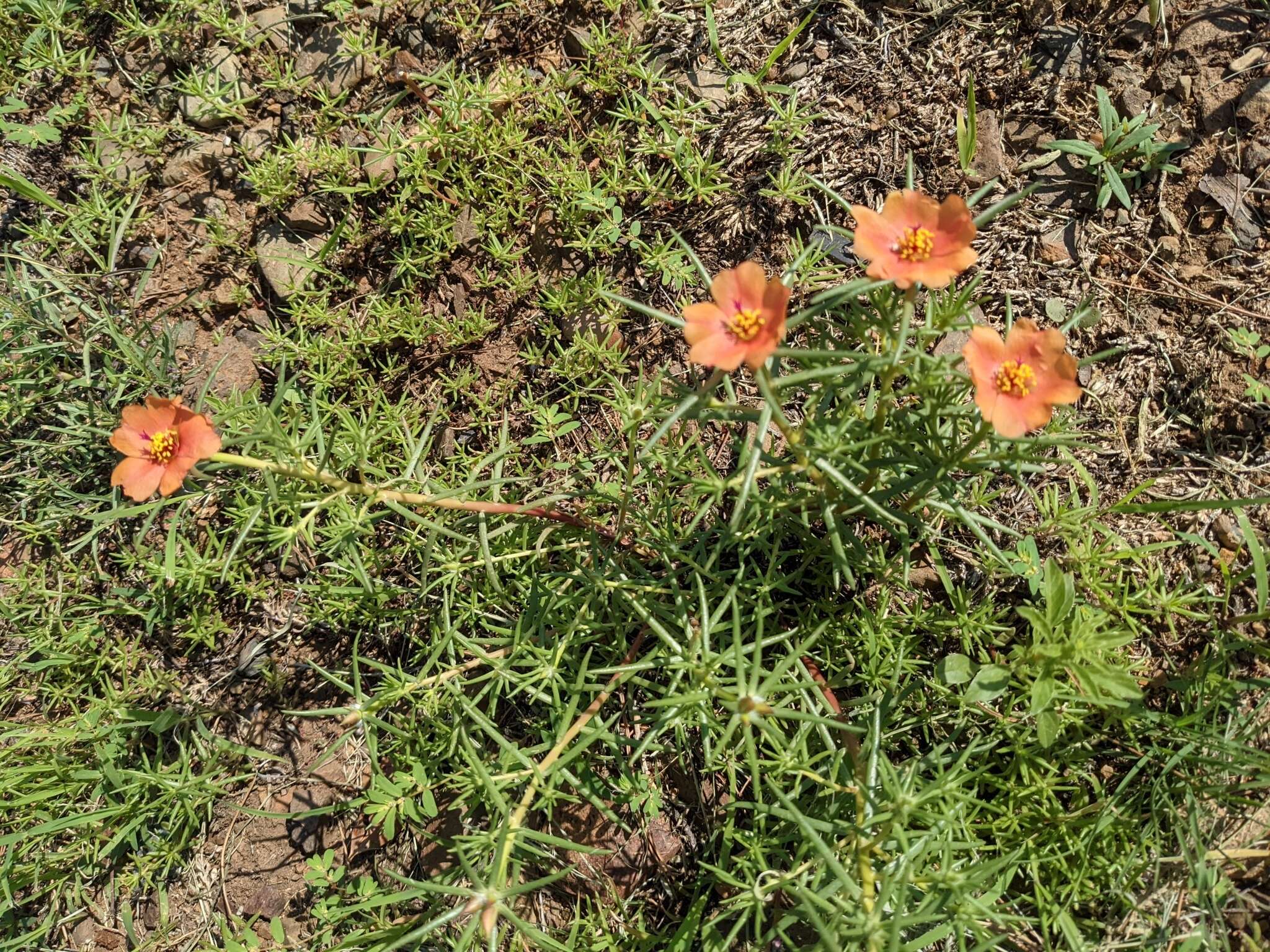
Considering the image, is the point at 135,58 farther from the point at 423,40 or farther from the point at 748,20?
the point at 748,20

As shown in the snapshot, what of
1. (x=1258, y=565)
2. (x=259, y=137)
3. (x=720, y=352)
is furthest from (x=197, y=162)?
(x=1258, y=565)

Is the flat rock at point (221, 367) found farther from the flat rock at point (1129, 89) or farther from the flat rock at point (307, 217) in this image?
the flat rock at point (1129, 89)

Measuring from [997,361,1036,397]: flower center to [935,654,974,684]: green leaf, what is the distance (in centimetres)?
110

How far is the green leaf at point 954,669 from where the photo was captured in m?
2.70

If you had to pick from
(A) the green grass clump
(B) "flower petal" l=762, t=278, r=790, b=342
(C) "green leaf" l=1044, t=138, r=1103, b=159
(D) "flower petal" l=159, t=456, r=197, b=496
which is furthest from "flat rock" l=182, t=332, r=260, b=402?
(C) "green leaf" l=1044, t=138, r=1103, b=159

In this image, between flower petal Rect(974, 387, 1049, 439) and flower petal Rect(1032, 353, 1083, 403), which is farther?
flower petal Rect(1032, 353, 1083, 403)

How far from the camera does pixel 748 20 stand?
11.6ft

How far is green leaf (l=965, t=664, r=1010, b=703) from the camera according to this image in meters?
2.50

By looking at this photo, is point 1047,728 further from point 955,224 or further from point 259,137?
point 259,137

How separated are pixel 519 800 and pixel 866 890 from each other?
3.84 ft

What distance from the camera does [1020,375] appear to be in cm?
199

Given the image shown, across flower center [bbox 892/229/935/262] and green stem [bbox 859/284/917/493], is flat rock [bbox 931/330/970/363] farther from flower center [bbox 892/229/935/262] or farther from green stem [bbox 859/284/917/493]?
flower center [bbox 892/229/935/262]

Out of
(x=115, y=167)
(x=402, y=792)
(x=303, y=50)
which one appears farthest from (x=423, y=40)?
(x=402, y=792)

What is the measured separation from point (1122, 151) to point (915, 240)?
1804mm
